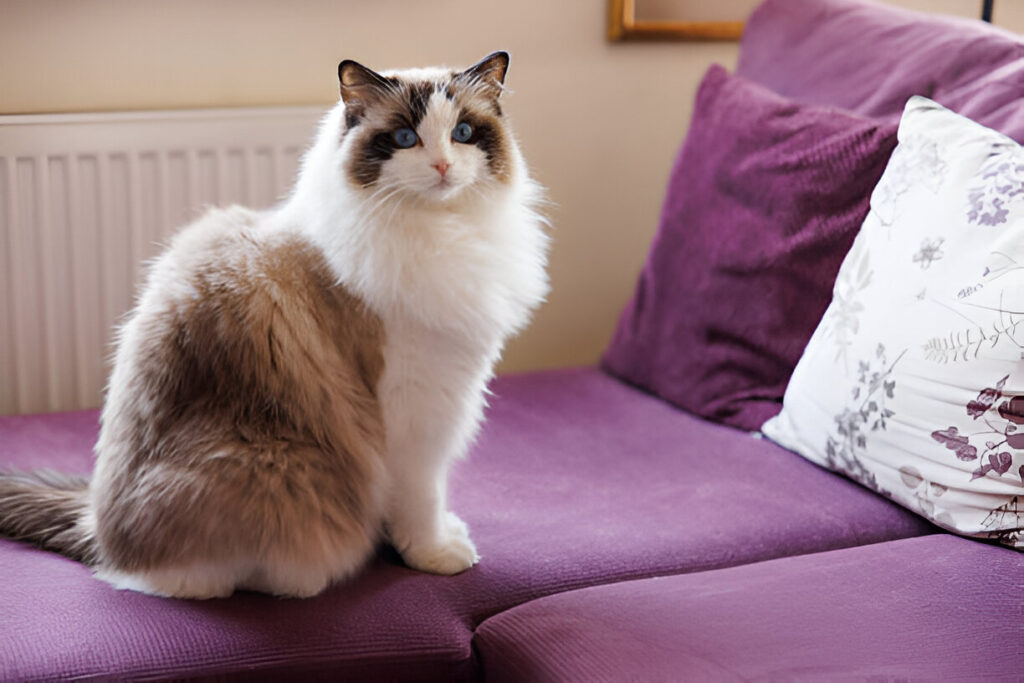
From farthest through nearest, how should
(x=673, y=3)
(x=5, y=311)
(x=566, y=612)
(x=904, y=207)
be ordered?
1. (x=673, y=3)
2. (x=5, y=311)
3. (x=904, y=207)
4. (x=566, y=612)

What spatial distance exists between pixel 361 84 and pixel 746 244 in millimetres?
777

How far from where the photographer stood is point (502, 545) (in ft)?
4.98

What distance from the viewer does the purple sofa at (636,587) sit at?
4.01 ft

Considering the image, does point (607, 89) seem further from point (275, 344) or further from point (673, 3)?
point (275, 344)

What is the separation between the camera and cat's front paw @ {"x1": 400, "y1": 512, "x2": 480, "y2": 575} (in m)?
1.44

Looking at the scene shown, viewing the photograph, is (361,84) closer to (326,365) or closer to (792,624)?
(326,365)

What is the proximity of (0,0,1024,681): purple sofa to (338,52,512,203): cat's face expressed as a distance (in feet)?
1.59

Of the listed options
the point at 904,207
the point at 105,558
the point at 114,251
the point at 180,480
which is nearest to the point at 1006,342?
the point at 904,207

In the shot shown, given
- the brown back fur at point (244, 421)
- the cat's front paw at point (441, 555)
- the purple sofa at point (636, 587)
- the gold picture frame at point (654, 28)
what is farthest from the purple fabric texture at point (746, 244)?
the brown back fur at point (244, 421)

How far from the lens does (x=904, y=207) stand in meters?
1.58

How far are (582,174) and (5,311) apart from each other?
1192mm

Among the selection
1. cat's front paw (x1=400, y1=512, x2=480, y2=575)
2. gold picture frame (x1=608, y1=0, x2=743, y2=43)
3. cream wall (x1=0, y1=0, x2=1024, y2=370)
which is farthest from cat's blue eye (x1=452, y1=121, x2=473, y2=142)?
gold picture frame (x1=608, y1=0, x2=743, y2=43)

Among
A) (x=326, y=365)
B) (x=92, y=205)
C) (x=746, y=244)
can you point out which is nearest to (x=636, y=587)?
(x=326, y=365)

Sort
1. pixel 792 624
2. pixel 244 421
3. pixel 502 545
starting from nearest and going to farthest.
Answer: pixel 792 624 < pixel 244 421 < pixel 502 545
